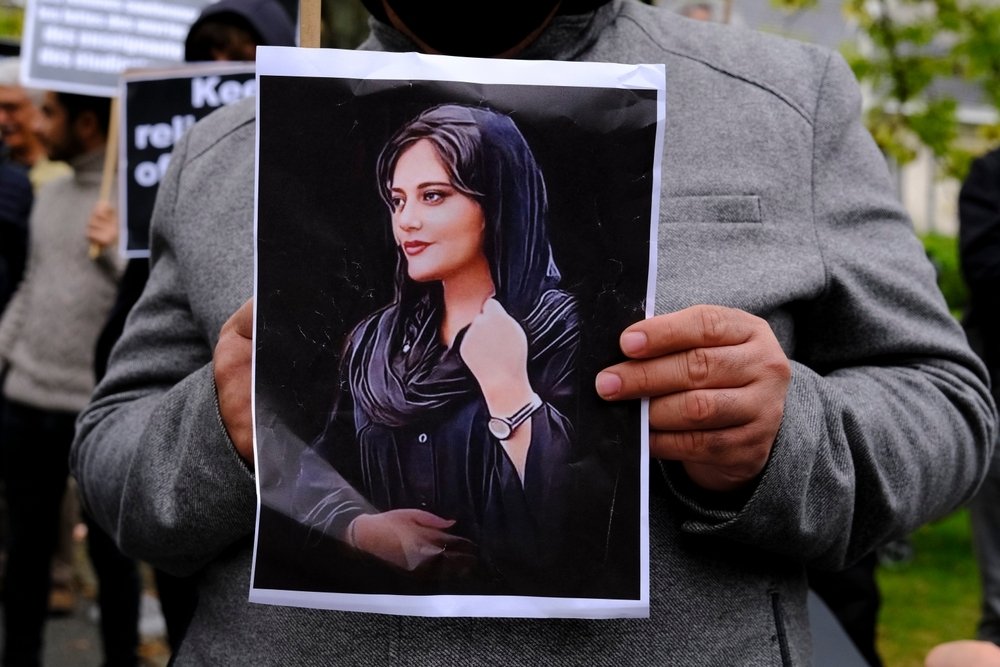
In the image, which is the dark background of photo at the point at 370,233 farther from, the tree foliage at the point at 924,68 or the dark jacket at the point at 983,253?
the tree foliage at the point at 924,68

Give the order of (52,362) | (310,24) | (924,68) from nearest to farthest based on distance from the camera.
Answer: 1. (310,24)
2. (52,362)
3. (924,68)

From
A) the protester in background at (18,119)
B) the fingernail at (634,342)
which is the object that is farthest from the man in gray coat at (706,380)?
the protester in background at (18,119)

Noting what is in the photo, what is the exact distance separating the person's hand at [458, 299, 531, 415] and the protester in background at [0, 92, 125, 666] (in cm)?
341

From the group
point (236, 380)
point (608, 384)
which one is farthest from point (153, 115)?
point (608, 384)

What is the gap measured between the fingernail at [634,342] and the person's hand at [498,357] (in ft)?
0.32

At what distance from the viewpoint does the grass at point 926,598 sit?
5316mm

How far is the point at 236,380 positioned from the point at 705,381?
0.49 metres

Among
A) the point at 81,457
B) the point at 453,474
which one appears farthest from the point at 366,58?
the point at 81,457

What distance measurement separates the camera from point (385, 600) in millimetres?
1148

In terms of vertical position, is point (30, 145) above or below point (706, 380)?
above

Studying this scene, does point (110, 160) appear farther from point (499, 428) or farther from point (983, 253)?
point (499, 428)

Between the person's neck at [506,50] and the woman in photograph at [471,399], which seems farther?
the person's neck at [506,50]

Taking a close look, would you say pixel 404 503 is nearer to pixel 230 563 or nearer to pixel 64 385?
pixel 230 563

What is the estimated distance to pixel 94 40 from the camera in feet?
12.6
